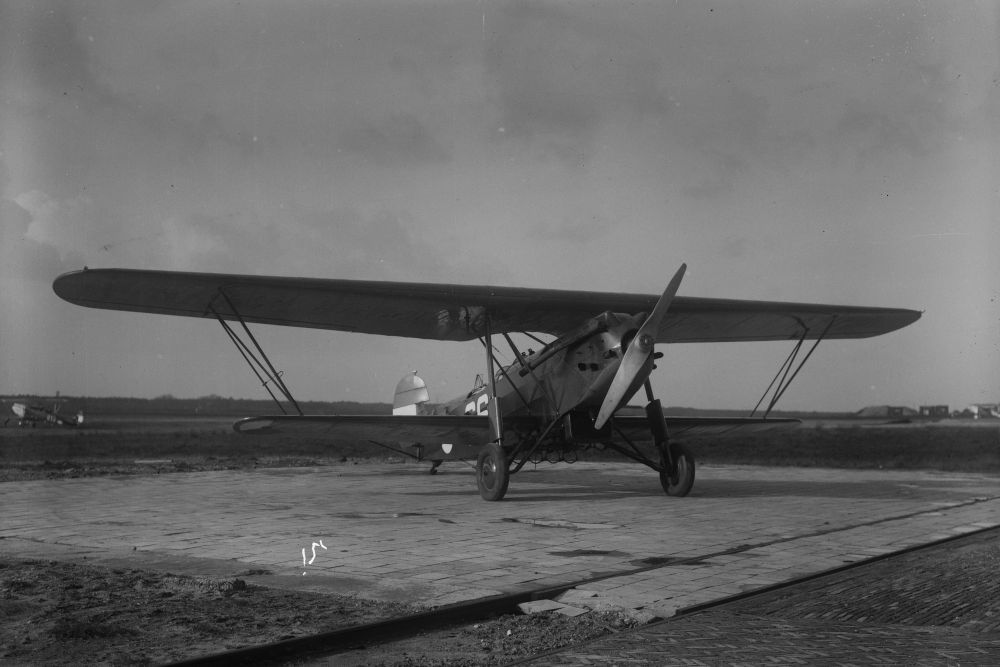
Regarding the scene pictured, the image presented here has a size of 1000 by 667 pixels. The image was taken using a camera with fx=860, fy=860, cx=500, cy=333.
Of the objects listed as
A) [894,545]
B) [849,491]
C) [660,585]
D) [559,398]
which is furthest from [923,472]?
[660,585]

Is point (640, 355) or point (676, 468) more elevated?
point (640, 355)

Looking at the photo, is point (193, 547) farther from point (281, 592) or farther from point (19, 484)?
point (19, 484)

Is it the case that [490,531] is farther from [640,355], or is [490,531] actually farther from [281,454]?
[281,454]

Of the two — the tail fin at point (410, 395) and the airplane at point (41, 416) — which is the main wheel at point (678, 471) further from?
the airplane at point (41, 416)

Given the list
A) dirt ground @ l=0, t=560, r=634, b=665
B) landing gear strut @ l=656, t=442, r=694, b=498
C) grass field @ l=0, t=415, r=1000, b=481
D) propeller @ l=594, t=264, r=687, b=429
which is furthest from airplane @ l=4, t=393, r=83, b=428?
Result: dirt ground @ l=0, t=560, r=634, b=665

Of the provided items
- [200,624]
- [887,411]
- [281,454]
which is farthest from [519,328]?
[887,411]

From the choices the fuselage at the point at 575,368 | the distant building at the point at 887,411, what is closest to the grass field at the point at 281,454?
the fuselage at the point at 575,368
